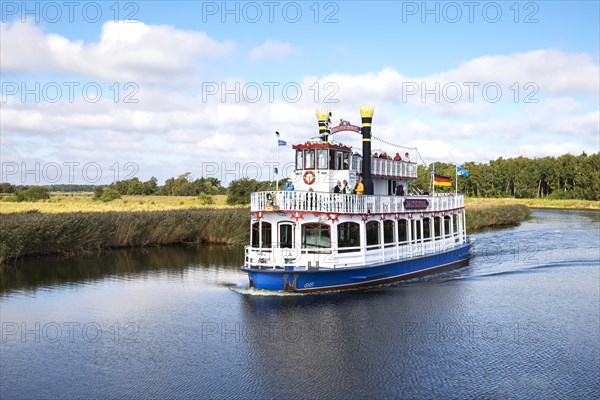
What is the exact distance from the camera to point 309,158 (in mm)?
24359

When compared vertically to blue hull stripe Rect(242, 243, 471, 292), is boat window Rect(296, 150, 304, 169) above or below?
above

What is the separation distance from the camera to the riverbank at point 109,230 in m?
31.3

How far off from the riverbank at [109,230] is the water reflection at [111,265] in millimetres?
1038

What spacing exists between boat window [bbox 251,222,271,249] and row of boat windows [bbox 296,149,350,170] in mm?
3383

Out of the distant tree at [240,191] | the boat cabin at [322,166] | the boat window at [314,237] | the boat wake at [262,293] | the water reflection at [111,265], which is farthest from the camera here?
the distant tree at [240,191]

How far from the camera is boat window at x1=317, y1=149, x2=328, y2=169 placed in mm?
24156

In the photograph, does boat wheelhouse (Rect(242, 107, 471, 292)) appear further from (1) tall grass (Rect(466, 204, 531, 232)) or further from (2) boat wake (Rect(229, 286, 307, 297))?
(1) tall grass (Rect(466, 204, 531, 232))

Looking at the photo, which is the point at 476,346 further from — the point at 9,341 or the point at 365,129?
the point at 9,341

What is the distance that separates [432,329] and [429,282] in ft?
27.4

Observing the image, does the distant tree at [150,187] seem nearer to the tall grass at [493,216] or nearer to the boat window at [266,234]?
the tall grass at [493,216]

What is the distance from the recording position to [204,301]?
21.8 m

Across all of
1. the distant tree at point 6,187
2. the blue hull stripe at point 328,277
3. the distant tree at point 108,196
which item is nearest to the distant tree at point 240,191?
the distant tree at point 108,196

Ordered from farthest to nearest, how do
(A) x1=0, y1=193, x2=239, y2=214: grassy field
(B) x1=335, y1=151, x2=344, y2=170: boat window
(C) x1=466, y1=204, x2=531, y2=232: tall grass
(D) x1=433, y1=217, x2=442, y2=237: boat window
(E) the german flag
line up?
(C) x1=466, y1=204, x2=531, y2=232: tall grass, (A) x1=0, y1=193, x2=239, y2=214: grassy field, (D) x1=433, y1=217, x2=442, y2=237: boat window, (E) the german flag, (B) x1=335, y1=151, x2=344, y2=170: boat window

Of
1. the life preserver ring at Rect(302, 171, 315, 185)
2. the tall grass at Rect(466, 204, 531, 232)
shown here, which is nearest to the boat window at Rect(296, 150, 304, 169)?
the life preserver ring at Rect(302, 171, 315, 185)
